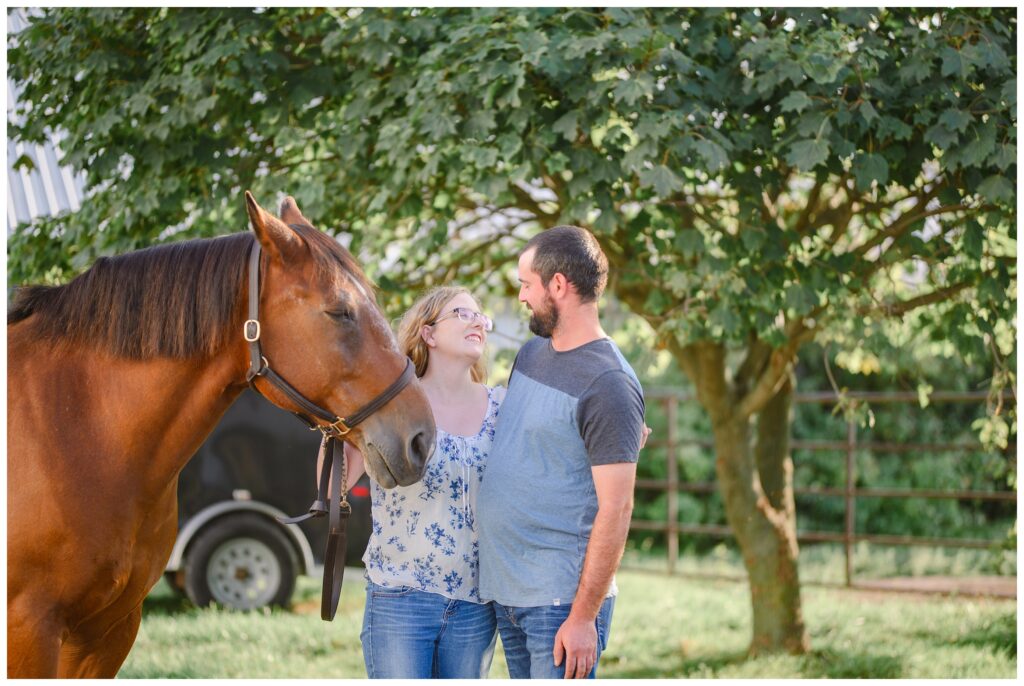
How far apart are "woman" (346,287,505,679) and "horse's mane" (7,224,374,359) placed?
0.38 m

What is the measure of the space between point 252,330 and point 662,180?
1.84m

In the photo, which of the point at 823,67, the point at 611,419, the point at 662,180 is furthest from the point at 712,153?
the point at 611,419

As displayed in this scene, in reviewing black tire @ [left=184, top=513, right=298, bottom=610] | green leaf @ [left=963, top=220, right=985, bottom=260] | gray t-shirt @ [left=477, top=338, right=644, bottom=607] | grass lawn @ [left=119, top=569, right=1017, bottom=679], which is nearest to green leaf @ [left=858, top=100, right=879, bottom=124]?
green leaf @ [left=963, top=220, right=985, bottom=260]

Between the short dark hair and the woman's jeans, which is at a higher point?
the short dark hair

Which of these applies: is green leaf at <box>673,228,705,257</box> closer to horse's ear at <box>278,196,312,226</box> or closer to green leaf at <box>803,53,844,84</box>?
green leaf at <box>803,53,844,84</box>

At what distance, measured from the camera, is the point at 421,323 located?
104 inches

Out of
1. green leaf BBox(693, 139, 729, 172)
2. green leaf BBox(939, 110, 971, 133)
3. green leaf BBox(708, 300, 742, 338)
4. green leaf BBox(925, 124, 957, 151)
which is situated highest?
green leaf BBox(939, 110, 971, 133)

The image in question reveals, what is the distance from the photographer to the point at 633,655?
5574mm

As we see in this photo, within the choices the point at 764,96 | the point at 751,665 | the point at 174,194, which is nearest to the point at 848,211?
the point at 764,96

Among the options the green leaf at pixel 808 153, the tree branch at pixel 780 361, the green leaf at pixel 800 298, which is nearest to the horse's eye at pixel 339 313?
the green leaf at pixel 808 153

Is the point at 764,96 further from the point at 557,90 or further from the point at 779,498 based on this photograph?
the point at 779,498

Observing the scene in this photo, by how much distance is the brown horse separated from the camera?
7.22 ft

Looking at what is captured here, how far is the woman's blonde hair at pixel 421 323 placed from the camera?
263cm

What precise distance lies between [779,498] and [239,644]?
11.0 ft
